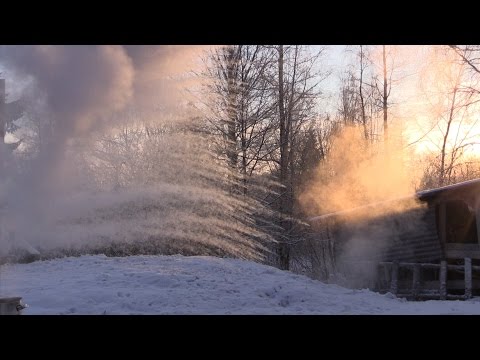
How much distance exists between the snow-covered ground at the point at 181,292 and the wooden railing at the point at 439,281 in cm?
108

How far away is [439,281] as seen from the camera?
45.7 feet

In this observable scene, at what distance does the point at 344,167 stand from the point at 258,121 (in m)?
10.8

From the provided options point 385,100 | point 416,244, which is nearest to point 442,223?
point 416,244

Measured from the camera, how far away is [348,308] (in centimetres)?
982

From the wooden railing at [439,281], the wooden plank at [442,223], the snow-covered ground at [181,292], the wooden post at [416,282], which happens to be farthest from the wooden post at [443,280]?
the snow-covered ground at [181,292]

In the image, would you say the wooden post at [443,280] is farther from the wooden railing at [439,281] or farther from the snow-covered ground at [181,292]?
the snow-covered ground at [181,292]

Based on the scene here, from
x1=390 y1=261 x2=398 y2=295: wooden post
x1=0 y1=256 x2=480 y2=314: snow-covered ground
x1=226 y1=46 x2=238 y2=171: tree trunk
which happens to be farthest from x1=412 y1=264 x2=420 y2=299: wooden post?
x1=226 y1=46 x2=238 y2=171: tree trunk

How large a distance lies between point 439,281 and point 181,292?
7812 mm

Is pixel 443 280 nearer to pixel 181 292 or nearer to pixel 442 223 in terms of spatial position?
pixel 442 223

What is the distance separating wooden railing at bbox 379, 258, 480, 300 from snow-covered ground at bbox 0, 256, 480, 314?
3.54ft

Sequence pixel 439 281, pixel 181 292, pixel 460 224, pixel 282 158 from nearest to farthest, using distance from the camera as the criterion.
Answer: pixel 181 292 < pixel 439 281 < pixel 460 224 < pixel 282 158

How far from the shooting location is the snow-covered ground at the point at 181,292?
354 inches

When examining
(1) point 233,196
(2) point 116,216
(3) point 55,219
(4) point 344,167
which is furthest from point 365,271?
(4) point 344,167

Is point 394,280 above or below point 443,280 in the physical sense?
below
